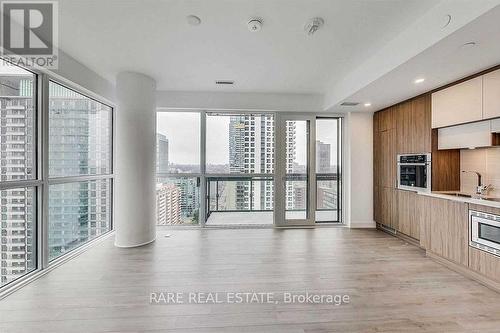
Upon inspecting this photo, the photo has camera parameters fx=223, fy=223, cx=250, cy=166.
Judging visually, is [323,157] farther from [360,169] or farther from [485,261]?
[485,261]

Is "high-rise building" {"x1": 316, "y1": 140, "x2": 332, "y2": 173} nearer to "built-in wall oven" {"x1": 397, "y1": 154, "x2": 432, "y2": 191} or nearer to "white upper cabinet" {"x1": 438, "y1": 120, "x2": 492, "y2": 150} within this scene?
"built-in wall oven" {"x1": 397, "y1": 154, "x2": 432, "y2": 191}

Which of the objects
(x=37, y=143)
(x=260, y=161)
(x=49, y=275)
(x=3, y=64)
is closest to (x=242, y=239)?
(x=260, y=161)

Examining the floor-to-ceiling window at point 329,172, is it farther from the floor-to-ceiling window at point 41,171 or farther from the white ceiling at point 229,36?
the floor-to-ceiling window at point 41,171

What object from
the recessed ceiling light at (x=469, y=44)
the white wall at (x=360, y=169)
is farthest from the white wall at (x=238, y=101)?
the recessed ceiling light at (x=469, y=44)

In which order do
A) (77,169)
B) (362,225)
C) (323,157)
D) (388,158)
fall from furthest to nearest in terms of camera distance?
(323,157) < (362,225) < (388,158) < (77,169)

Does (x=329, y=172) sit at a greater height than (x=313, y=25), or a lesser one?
lesser

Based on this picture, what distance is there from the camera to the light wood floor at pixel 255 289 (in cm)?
192

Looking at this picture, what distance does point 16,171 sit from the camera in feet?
8.46

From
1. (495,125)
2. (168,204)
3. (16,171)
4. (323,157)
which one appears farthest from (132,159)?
(495,125)

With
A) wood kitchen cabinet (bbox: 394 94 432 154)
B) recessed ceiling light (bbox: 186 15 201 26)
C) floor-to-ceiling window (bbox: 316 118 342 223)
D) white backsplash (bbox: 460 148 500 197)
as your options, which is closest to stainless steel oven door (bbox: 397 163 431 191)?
wood kitchen cabinet (bbox: 394 94 432 154)

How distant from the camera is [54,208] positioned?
3.13m

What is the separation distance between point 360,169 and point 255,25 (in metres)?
3.75

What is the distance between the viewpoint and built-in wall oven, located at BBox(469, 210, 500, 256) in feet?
7.86

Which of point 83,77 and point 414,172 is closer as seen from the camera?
point 83,77
